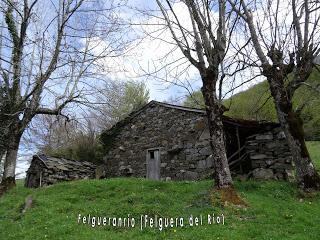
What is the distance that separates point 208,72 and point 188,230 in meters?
5.08

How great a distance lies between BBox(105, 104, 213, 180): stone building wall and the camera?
685 inches

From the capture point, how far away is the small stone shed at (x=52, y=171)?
65.4 ft

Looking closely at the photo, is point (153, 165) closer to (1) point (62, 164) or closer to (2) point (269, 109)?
(1) point (62, 164)

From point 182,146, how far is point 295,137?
7183mm

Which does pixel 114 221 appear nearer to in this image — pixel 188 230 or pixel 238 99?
pixel 188 230

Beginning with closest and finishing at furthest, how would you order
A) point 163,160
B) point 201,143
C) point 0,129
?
1. point 0,129
2. point 201,143
3. point 163,160

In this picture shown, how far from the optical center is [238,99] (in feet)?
112

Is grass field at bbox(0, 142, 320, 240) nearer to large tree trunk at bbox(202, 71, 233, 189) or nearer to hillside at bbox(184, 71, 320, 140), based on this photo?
large tree trunk at bbox(202, 71, 233, 189)

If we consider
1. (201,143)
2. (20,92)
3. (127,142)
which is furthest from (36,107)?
(201,143)

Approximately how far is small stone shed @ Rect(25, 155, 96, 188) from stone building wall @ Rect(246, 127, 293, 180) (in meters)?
10.8

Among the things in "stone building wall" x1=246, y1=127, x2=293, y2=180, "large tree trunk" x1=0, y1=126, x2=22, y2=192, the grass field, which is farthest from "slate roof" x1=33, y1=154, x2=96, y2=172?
"stone building wall" x1=246, y1=127, x2=293, y2=180

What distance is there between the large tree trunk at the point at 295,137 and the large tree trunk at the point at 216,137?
2.26m

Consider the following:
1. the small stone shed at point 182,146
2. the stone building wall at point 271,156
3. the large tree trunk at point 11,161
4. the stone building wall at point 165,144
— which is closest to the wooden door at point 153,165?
the small stone shed at point 182,146

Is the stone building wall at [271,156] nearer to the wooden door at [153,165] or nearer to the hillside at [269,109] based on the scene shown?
the wooden door at [153,165]
